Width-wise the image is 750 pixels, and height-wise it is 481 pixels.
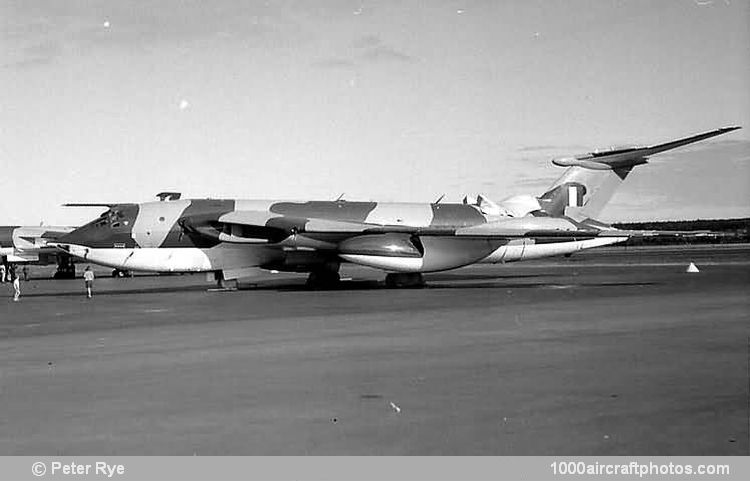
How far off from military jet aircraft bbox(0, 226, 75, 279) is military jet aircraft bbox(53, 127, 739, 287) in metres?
24.0

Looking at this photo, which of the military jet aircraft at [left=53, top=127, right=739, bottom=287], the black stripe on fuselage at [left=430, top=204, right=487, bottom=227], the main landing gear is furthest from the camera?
the black stripe on fuselage at [left=430, top=204, right=487, bottom=227]

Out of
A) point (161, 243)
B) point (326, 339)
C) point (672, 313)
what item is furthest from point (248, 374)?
point (161, 243)

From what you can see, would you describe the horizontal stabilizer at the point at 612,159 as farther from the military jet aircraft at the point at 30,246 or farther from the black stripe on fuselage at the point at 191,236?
the military jet aircraft at the point at 30,246

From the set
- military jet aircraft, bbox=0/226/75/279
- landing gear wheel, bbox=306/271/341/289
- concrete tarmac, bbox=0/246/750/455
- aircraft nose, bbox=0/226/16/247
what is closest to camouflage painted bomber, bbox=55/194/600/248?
landing gear wheel, bbox=306/271/341/289

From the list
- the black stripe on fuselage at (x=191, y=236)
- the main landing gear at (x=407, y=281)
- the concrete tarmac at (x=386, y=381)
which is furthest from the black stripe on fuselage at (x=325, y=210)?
the concrete tarmac at (x=386, y=381)

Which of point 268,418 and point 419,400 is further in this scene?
point 419,400

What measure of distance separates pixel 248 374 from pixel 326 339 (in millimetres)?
4294

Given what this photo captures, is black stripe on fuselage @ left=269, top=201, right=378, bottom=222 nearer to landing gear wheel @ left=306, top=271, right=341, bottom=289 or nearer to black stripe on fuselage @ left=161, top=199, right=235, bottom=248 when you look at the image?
landing gear wheel @ left=306, top=271, right=341, bottom=289

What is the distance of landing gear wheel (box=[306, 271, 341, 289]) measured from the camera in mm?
35188

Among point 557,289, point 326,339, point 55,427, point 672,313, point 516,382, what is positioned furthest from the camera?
point 557,289

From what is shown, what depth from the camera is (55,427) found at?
909 cm

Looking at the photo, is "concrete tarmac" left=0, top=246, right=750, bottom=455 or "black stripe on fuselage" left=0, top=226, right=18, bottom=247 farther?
"black stripe on fuselage" left=0, top=226, right=18, bottom=247

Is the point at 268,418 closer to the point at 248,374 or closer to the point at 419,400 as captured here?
the point at 419,400
